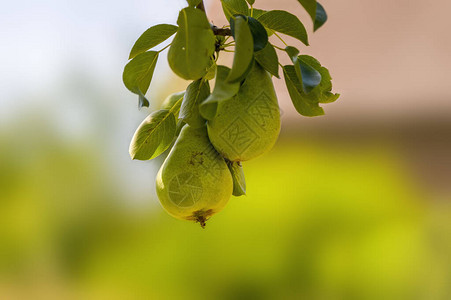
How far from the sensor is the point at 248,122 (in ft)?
1.56

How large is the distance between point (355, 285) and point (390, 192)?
0.34 metres

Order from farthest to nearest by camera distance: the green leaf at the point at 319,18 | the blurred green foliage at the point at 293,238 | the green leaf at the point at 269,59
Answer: the blurred green foliage at the point at 293,238 < the green leaf at the point at 269,59 < the green leaf at the point at 319,18

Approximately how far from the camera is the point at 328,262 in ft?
5.99

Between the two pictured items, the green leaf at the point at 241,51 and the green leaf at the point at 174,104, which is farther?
the green leaf at the point at 174,104

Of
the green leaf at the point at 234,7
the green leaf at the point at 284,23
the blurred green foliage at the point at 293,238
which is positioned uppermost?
the green leaf at the point at 234,7

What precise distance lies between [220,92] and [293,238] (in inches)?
57.6

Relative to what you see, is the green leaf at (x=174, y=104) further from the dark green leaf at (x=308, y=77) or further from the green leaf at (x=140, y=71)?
the dark green leaf at (x=308, y=77)

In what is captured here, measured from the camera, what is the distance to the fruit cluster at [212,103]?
1.42 feet

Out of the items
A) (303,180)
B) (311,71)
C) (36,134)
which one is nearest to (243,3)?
(311,71)

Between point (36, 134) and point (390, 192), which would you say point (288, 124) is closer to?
point (390, 192)

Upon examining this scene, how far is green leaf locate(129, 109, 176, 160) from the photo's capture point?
20.9 inches

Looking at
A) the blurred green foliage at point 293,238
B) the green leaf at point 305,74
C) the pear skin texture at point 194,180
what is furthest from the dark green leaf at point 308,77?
the blurred green foliage at point 293,238

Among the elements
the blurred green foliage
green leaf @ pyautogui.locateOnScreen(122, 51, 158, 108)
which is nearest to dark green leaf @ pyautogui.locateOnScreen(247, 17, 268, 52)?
green leaf @ pyautogui.locateOnScreen(122, 51, 158, 108)

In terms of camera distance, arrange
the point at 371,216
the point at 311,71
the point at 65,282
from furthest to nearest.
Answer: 1. the point at 65,282
2. the point at 371,216
3. the point at 311,71
